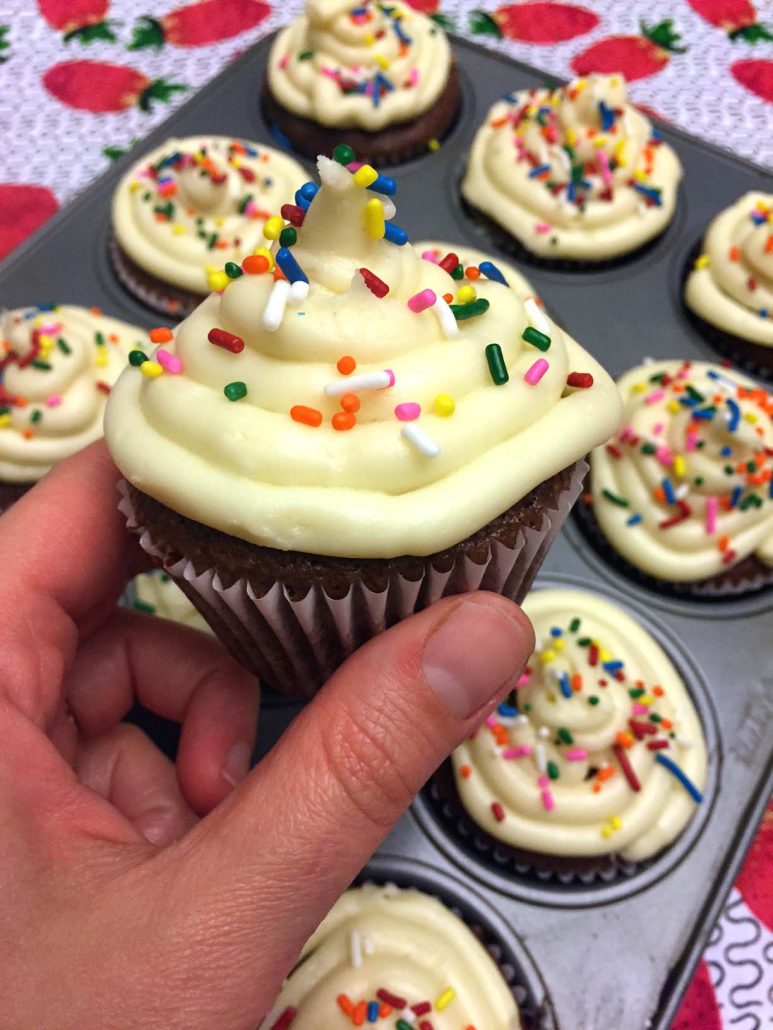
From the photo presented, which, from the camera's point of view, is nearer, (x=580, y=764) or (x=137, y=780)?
(x=137, y=780)

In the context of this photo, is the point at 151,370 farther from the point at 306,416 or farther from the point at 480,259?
the point at 480,259

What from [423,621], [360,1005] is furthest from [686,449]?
[360,1005]

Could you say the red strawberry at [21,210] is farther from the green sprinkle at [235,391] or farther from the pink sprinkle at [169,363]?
the green sprinkle at [235,391]

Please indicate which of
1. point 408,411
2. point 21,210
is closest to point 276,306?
point 408,411

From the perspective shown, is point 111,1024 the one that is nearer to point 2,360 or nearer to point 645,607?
point 645,607

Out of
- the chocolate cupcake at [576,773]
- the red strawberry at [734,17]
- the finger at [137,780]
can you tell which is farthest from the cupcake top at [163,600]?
the red strawberry at [734,17]

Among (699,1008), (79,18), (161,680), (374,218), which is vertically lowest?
→ (699,1008)
